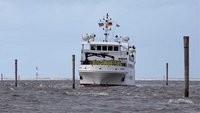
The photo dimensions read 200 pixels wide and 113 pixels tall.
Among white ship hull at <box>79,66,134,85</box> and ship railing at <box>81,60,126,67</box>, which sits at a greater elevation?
ship railing at <box>81,60,126,67</box>

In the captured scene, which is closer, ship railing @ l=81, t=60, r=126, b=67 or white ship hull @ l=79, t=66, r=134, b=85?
white ship hull @ l=79, t=66, r=134, b=85

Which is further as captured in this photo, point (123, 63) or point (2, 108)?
point (123, 63)

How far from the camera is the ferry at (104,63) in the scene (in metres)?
71.2

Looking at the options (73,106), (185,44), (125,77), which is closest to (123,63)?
(125,77)

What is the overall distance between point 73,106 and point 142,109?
411cm

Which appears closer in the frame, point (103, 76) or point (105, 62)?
point (105, 62)

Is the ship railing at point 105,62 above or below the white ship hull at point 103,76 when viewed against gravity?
above

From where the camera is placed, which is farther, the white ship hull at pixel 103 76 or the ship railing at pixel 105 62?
the ship railing at pixel 105 62

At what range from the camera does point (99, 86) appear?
72188mm

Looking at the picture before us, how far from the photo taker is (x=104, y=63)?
234 feet

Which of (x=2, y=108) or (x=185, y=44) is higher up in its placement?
(x=185, y=44)

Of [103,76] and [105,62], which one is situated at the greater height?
[105,62]

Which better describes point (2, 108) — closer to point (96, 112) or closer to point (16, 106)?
point (16, 106)

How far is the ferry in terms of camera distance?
71.2 m
